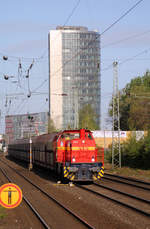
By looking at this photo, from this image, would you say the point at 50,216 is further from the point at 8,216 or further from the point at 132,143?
the point at 132,143

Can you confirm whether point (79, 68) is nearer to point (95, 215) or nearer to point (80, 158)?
point (80, 158)

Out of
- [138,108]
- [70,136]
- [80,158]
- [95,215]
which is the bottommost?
[95,215]

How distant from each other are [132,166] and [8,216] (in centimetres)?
2550

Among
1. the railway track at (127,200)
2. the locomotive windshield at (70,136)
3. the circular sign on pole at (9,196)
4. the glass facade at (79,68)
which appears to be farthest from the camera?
the glass facade at (79,68)

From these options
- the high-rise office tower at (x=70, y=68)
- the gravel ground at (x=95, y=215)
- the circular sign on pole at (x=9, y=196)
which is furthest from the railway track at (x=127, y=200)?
the high-rise office tower at (x=70, y=68)

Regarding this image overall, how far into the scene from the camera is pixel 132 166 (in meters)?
37.3

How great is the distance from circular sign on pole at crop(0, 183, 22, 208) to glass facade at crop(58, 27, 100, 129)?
152977 millimetres

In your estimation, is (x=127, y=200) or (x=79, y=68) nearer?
(x=127, y=200)

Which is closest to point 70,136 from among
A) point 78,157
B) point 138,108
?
point 78,157

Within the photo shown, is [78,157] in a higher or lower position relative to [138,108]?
lower

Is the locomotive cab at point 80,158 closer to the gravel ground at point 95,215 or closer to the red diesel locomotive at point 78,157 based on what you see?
the red diesel locomotive at point 78,157

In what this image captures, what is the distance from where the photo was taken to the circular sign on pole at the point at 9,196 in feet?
31.6

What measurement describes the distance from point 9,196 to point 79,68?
164 metres

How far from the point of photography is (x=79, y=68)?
172 metres
